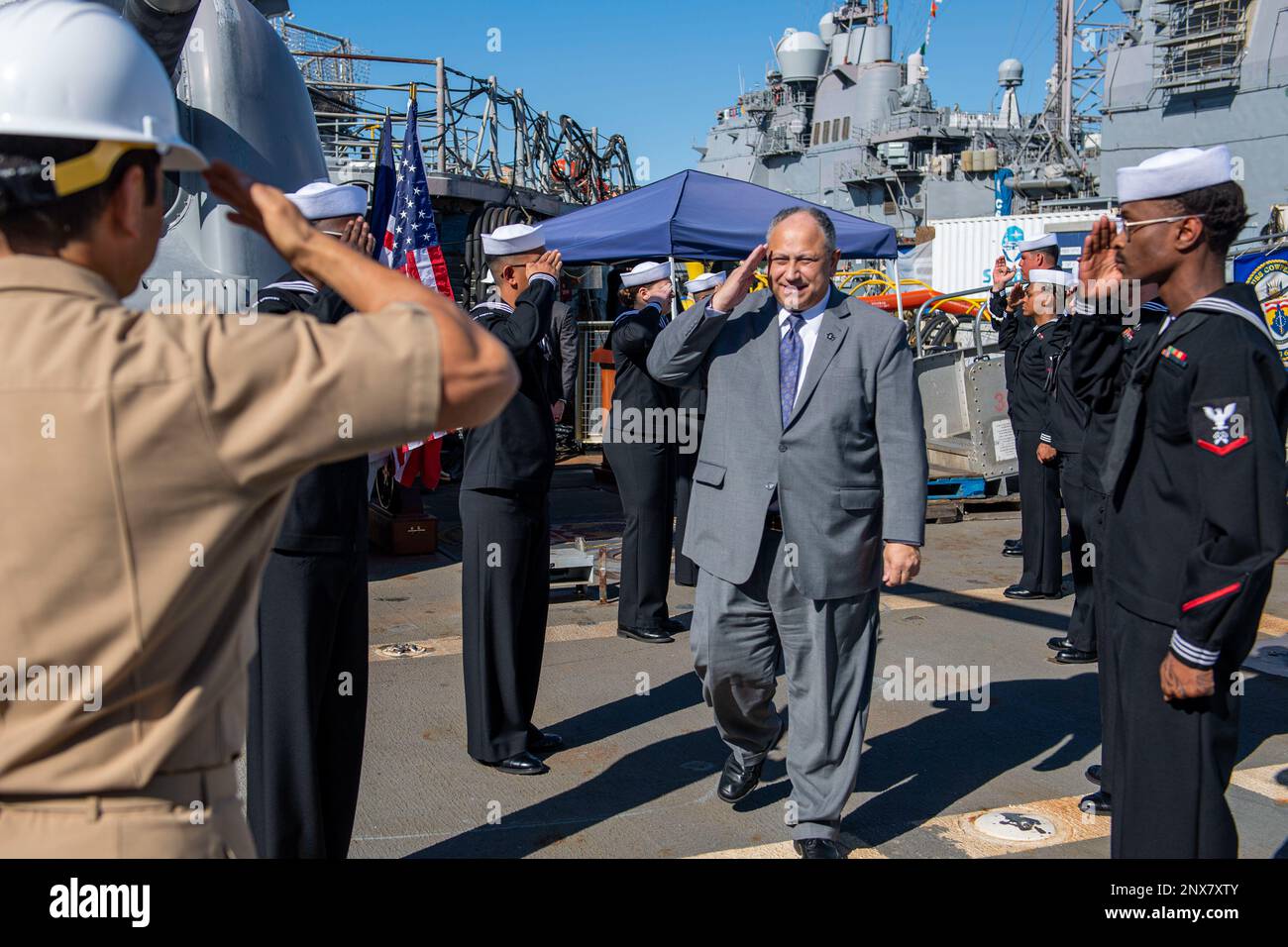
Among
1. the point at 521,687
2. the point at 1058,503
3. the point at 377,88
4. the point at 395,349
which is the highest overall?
the point at 377,88

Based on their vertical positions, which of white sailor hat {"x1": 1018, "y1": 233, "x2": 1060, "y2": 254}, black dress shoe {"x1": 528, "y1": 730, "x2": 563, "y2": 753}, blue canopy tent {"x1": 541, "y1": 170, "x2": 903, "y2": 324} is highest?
blue canopy tent {"x1": 541, "y1": 170, "x2": 903, "y2": 324}

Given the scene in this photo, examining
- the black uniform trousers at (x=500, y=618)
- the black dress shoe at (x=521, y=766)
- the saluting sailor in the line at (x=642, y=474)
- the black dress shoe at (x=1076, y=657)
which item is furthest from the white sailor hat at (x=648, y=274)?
the black dress shoe at (x=521, y=766)

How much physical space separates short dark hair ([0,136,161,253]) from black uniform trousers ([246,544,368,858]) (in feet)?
6.85

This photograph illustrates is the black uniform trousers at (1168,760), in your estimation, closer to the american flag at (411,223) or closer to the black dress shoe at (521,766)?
the black dress shoe at (521,766)

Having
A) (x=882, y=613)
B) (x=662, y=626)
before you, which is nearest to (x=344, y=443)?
(x=662, y=626)

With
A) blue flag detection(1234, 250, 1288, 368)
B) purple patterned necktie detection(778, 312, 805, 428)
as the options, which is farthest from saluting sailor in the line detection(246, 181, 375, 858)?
blue flag detection(1234, 250, 1288, 368)

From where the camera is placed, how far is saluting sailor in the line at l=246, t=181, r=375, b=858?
3.38 metres

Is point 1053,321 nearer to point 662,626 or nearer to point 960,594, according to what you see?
point 960,594

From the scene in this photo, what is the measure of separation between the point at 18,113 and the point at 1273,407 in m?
2.72

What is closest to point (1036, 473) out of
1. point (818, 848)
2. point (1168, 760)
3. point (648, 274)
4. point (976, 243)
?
point (648, 274)

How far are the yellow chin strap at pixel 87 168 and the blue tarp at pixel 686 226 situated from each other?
7484 millimetres

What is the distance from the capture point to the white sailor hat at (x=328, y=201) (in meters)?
3.54

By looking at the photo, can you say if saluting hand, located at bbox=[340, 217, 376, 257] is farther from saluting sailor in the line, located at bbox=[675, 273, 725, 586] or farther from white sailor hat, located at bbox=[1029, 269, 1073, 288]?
saluting sailor in the line, located at bbox=[675, 273, 725, 586]
